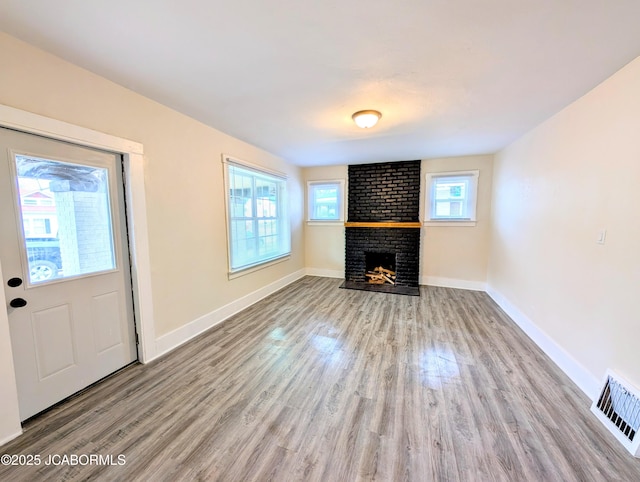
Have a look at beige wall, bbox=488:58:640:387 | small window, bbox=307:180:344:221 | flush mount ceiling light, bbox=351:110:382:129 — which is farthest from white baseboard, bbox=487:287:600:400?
small window, bbox=307:180:344:221

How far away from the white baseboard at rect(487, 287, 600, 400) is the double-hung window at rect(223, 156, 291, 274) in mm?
3688

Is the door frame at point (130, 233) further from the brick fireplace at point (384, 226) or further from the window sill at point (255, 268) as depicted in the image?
the brick fireplace at point (384, 226)

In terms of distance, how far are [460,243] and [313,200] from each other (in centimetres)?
312

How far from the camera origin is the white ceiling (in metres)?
1.32

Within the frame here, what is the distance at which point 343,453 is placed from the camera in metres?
1.50

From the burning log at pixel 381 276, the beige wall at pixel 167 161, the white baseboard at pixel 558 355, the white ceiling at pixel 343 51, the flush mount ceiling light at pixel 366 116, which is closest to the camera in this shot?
the white ceiling at pixel 343 51

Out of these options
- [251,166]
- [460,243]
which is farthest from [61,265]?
[460,243]

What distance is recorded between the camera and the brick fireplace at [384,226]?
497 cm

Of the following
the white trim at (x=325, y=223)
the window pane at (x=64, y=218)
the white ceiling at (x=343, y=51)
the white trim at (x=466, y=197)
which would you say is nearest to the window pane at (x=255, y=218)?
the white trim at (x=325, y=223)

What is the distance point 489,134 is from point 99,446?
4803 millimetres

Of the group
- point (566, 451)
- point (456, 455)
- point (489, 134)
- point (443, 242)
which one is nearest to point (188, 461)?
point (456, 455)

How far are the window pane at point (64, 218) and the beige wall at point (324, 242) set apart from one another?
158 inches

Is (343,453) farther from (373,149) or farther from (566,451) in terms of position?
(373,149)

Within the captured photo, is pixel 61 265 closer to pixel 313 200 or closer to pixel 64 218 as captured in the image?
pixel 64 218
